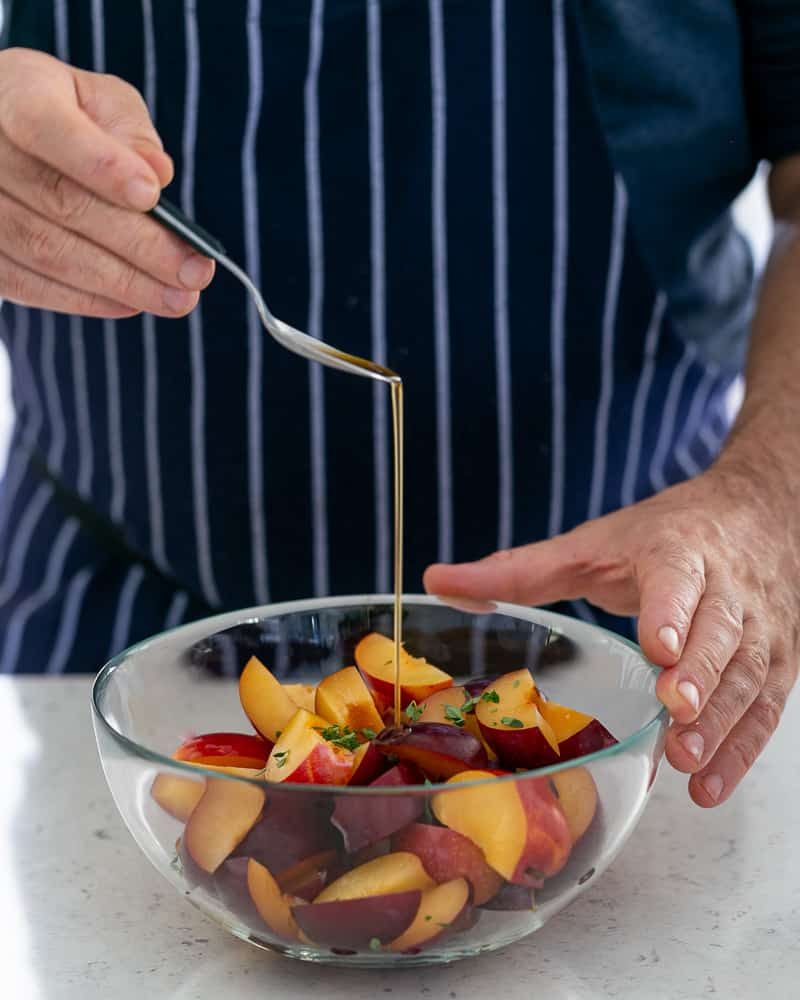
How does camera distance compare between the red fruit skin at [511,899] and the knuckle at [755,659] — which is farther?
the knuckle at [755,659]

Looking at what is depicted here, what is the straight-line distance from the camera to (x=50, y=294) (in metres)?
1.22

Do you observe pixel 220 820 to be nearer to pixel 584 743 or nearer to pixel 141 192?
pixel 584 743

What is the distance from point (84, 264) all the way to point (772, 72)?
903 mm

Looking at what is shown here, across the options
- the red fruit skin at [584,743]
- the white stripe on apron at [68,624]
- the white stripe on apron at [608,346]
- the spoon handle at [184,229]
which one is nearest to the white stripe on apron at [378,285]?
the white stripe on apron at [608,346]

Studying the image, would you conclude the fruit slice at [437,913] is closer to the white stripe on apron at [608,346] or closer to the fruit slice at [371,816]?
the fruit slice at [371,816]

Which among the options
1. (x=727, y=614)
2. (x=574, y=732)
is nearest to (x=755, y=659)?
(x=727, y=614)

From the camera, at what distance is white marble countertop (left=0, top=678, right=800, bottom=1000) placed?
0.89 meters

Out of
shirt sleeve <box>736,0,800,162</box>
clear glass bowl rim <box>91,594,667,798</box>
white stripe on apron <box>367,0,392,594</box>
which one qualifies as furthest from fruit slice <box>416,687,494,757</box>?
shirt sleeve <box>736,0,800,162</box>

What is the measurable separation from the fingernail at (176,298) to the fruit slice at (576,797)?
542mm

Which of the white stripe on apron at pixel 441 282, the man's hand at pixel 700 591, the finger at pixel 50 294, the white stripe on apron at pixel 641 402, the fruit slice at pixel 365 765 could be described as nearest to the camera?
the fruit slice at pixel 365 765

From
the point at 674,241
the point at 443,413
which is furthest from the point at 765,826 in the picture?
the point at 674,241

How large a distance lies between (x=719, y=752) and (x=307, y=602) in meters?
0.37

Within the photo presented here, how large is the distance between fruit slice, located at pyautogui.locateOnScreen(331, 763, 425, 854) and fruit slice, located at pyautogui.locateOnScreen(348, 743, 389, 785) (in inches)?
3.9

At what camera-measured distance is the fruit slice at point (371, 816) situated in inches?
30.8
